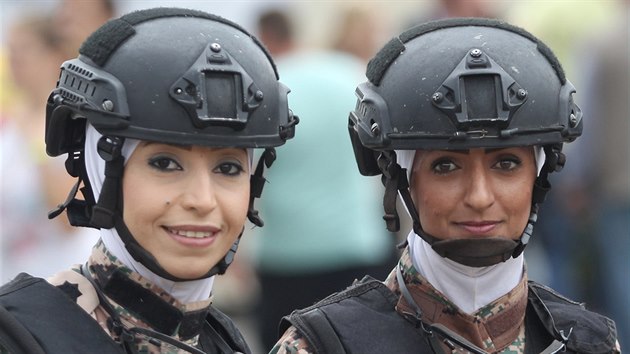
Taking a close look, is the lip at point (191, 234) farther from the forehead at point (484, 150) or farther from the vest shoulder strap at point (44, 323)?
the forehead at point (484, 150)

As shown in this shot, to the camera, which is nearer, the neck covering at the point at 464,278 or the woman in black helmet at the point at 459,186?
the woman in black helmet at the point at 459,186

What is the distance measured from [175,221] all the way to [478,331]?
1.28m

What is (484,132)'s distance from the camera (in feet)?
22.7

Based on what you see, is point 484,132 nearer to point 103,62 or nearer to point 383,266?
point 103,62

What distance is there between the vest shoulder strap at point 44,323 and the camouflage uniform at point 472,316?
0.79 meters

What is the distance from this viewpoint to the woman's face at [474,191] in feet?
23.0

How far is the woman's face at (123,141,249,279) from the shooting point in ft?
22.1

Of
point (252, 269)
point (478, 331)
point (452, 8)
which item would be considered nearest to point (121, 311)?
point (478, 331)

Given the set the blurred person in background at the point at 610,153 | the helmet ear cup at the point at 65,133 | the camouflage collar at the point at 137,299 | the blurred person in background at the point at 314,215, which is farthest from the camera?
the blurred person in background at the point at 610,153

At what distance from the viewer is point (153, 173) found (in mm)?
6762

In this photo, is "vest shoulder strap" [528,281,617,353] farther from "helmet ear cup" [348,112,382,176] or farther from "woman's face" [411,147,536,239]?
"helmet ear cup" [348,112,382,176]

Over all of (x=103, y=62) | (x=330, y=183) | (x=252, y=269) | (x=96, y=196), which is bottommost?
(x=252, y=269)

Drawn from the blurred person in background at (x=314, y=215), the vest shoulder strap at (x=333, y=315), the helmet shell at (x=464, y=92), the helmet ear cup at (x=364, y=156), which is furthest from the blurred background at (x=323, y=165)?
the helmet shell at (x=464, y=92)

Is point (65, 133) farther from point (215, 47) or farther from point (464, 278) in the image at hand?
point (464, 278)
